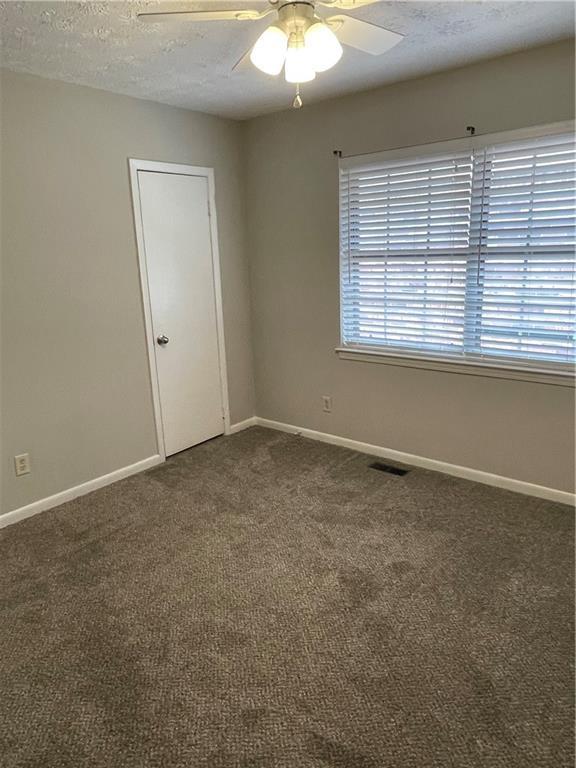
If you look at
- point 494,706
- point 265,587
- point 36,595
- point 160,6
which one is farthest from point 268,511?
point 160,6

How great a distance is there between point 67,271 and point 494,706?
300 centimetres

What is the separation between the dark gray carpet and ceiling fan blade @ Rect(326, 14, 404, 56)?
225 cm

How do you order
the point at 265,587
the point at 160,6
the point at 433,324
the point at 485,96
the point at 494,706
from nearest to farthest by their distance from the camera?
the point at 494,706 → the point at 160,6 → the point at 265,587 → the point at 485,96 → the point at 433,324

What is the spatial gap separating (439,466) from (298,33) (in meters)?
2.65

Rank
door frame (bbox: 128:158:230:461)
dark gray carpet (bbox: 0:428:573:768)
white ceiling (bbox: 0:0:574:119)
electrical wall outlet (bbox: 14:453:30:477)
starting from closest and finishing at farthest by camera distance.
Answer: dark gray carpet (bbox: 0:428:573:768) < white ceiling (bbox: 0:0:574:119) < electrical wall outlet (bbox: 14:453:30:477) < door frame (bbox: 128:158:230:461)

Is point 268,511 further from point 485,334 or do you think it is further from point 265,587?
point 485,334

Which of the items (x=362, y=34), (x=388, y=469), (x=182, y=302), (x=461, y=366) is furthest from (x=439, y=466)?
(x=362, y=34)

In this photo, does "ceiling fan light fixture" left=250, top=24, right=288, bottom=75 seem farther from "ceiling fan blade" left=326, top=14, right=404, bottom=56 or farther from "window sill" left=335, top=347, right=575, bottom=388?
"window sill" left=335, top=347, right=575, bottom=388

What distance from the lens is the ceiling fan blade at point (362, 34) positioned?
1.71 m

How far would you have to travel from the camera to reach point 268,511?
2943 mm

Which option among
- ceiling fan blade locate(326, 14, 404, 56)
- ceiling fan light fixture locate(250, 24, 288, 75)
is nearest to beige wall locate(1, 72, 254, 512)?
ceiling fan light fixture locate(250, 24, 288, 75)

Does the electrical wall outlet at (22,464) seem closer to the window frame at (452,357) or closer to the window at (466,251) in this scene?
the window frame at (452,357)

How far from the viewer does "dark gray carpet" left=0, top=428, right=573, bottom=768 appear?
1.55 m

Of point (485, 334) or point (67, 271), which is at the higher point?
point (67, 271)
